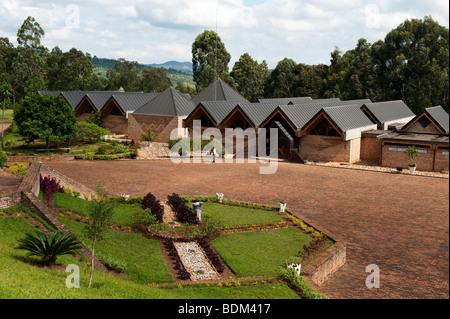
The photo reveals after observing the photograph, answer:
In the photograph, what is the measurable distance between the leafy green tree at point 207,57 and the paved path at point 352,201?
5178cm

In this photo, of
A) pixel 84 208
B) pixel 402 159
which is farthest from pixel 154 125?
pixel 84 208

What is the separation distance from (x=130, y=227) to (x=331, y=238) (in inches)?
353

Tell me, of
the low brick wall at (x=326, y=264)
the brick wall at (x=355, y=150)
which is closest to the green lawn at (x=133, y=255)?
the low brick wall at (x=326, y=264)

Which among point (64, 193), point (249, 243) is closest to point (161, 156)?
point (64, 193)

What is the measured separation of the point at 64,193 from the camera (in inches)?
880

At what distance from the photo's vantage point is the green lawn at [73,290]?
10.2m

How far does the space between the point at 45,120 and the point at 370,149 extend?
1196 inches

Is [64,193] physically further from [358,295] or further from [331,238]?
[358,295]

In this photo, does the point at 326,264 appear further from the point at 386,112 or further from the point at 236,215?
the point at 386,112

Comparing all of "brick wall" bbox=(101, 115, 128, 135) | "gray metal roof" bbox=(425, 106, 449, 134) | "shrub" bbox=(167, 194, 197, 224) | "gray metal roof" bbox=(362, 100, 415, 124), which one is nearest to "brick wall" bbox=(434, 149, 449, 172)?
"gray metal roof" bbox=(362, 100, 415, 124)

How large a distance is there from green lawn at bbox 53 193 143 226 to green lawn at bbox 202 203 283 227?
3671 millimetres

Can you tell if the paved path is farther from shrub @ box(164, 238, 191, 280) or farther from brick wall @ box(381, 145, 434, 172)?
shrub @ box(164, 238, 191, 280)
